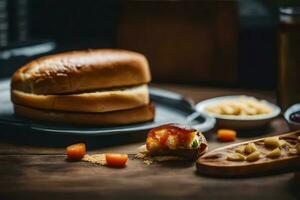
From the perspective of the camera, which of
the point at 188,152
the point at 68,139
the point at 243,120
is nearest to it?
the point at 188,152

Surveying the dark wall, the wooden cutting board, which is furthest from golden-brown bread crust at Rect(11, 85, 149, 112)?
the dark wall

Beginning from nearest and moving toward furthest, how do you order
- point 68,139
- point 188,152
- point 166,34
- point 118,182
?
1. point 118,182
2. point 188,152
3. point 68,139
4. point 166,34

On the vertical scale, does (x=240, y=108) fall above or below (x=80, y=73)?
below

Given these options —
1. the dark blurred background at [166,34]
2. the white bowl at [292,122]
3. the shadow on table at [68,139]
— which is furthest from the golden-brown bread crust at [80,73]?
the dark blurred background at [166,34]

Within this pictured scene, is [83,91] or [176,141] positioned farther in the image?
[83,91]

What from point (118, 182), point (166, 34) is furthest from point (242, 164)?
point (166, 34)

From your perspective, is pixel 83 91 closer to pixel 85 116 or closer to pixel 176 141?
pixel 85 116

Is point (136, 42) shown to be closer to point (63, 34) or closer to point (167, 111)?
point (63, 34)
